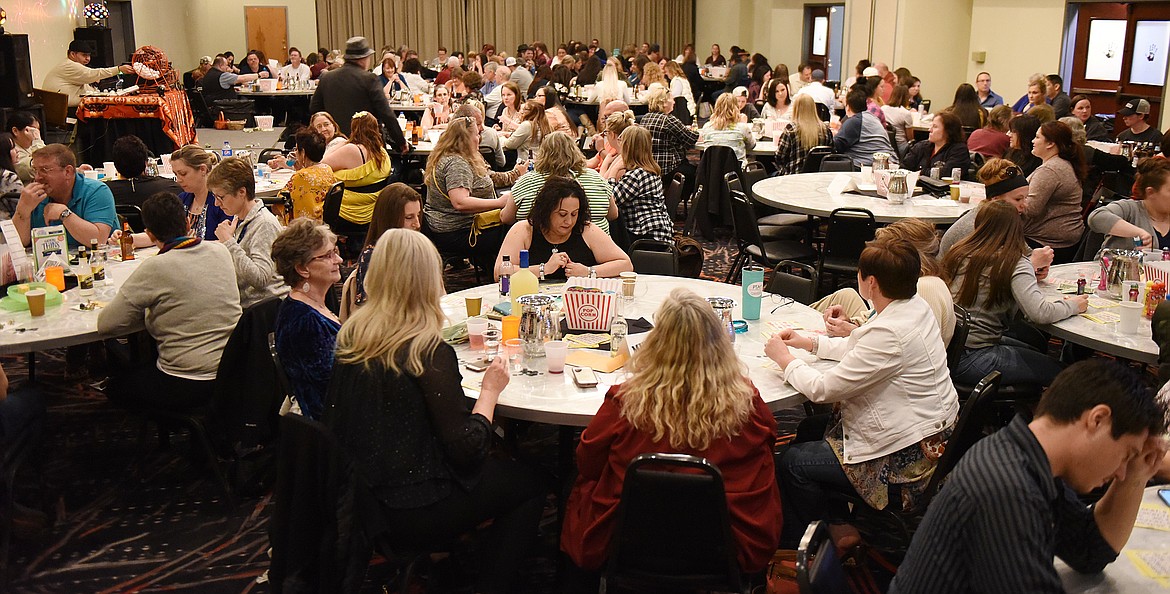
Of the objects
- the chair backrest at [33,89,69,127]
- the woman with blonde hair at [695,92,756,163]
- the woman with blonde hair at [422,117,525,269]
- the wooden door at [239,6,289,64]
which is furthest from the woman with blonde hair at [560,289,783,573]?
the wooden door at [239,6,289,64]

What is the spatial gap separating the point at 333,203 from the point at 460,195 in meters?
0.85

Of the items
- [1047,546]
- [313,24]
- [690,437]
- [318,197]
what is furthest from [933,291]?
[313,24]

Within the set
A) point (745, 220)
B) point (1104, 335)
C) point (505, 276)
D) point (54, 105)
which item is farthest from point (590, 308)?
point (54, 105)

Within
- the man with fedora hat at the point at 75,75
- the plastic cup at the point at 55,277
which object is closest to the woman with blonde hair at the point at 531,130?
the plastic cup at the point at 55,277

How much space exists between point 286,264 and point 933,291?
2.36 meters

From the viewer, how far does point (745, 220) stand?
6387 millimetres

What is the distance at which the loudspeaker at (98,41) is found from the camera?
15328 millimetres

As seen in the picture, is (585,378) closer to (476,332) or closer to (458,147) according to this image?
(476,332)

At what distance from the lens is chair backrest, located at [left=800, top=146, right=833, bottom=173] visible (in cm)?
881

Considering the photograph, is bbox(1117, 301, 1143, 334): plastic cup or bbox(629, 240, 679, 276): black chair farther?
bbox(629, 240, 679, 276): black chair

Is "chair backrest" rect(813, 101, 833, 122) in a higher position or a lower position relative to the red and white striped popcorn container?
higher

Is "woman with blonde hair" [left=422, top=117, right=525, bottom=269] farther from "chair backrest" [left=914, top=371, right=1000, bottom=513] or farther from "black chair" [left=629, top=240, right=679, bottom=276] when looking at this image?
"chair backrest" [left=914, top=371, right=1000, bottom=513]

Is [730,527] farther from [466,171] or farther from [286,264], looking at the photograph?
[466,171]

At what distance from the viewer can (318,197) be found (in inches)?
264
